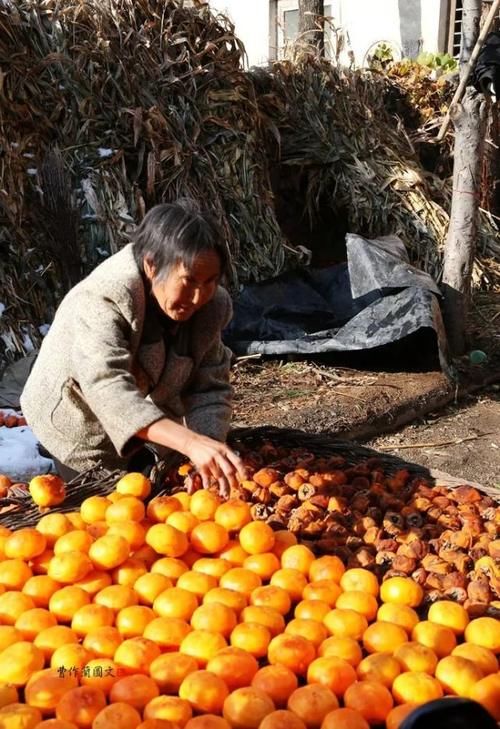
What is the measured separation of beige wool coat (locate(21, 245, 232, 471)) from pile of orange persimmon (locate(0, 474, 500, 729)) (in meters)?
0.26

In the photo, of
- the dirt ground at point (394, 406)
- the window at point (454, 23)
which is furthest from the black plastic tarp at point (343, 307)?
the window at point (454, 23)

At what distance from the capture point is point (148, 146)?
21.6 ft

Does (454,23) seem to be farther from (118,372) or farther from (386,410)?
(118,372)

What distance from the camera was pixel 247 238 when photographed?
288 inches

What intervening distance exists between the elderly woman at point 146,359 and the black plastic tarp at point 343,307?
115 inches

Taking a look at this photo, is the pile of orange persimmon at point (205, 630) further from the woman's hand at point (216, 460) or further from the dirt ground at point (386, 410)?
the dirt ground at point (386, 410)

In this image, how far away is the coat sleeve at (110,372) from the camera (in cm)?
223

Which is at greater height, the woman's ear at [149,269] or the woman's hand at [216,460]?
the woman's ear at [149,269]

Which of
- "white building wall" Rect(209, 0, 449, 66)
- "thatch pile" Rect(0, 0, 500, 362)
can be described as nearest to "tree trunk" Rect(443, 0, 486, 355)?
"thatch pile" Rect(0, 0, 500, 362)

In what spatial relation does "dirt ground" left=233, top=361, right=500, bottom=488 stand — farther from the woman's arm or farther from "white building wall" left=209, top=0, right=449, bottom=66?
"white building wall" left=209, top=0, right=449, bottom=66

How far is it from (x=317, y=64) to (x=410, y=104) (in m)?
2.04

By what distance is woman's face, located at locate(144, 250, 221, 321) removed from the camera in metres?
2.30

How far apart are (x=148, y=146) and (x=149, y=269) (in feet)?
14.7

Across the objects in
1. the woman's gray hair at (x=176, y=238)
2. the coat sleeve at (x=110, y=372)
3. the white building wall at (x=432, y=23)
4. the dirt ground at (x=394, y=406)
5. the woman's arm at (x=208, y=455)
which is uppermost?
the woman's gray hair at (x=176, y=238)
